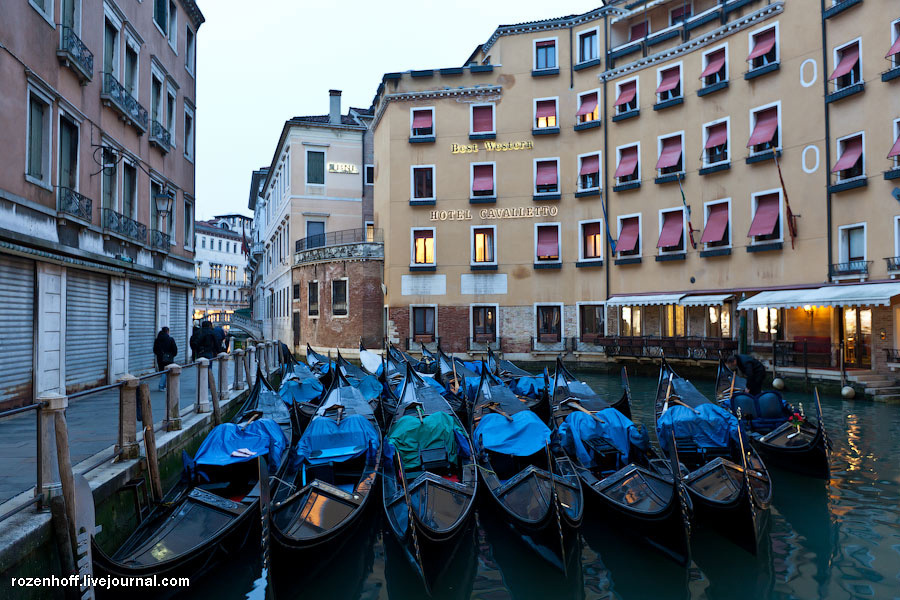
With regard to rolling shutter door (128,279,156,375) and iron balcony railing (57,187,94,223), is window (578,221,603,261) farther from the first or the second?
A: iron balcony railing (57,187,94,223)

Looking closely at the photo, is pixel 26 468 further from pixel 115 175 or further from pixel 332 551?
pixel 115 175

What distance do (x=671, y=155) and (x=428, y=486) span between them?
14.9 meters

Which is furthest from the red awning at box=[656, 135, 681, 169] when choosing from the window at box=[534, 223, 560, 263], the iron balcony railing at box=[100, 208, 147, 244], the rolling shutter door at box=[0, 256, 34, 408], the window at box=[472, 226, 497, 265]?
the rolling shutter door at box=[0, 256, 34, 408]

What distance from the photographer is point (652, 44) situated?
18.5 m

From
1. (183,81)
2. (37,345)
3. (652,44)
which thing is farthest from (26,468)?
(652,44)

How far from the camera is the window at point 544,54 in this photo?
20547 millimetres

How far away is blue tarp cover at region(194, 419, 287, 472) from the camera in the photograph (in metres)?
5.89

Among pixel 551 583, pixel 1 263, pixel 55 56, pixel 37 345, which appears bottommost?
pixel 551 583

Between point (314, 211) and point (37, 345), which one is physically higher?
point (314, 211)

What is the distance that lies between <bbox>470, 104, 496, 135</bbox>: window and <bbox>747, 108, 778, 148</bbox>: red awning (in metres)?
8.24

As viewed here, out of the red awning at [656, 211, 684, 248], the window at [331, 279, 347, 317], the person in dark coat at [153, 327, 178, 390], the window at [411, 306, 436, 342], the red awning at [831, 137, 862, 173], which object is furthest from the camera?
the window at [331, 279, 347, 317]

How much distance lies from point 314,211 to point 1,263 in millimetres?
18688

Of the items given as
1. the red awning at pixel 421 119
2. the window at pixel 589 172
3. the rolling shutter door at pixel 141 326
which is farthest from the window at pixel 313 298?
the rolling shutter door at pixel 141 326

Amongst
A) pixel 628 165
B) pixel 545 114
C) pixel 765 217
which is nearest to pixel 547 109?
pixel 545 114
